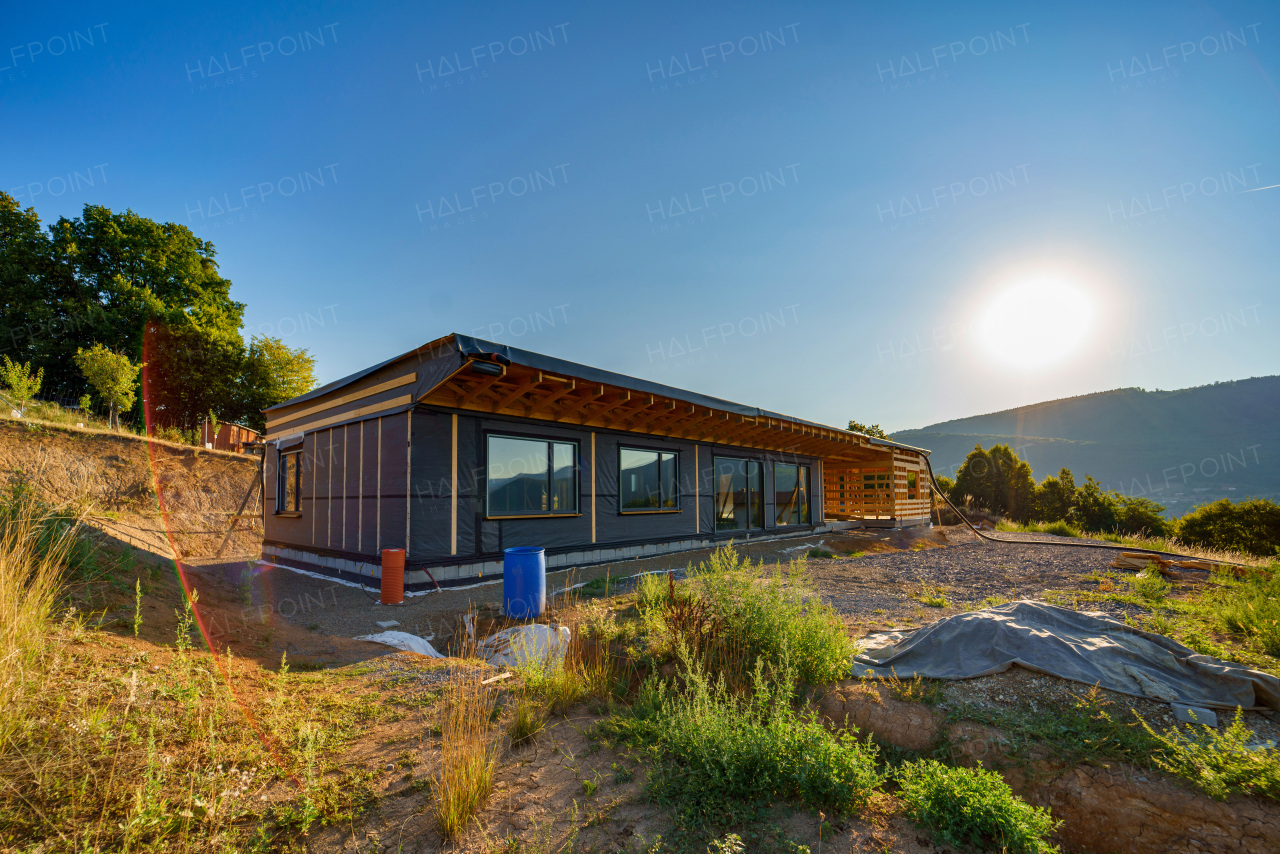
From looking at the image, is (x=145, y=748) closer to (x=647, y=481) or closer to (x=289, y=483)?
(x=647, y=481)

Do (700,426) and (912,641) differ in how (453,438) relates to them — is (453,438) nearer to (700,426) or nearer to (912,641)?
(700,426)

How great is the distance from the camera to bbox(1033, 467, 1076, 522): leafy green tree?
69.4 ft

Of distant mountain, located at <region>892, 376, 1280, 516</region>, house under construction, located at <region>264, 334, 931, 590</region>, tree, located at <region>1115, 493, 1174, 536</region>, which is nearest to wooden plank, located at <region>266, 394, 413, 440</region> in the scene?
house under construction, located at <region>264, 334, 931, 590</region>

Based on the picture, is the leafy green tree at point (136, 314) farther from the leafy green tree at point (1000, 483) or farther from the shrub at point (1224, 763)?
the leafy green tree at point (1000, 483)

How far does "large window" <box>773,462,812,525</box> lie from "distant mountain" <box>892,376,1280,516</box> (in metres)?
45.1

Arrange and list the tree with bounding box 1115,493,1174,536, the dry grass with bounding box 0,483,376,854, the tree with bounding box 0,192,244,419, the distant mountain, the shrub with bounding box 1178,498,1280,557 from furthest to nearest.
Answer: the distant mountain
the tree with bounding box 0,192,244,419
the tree with bounding box 1115,493,1174,536
the shrub with bounding box 1178,498,1280,557
the dry grass with bounding box 0,483,376,854

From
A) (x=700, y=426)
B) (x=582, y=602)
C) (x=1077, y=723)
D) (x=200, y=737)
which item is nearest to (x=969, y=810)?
(x=1077, y=723)

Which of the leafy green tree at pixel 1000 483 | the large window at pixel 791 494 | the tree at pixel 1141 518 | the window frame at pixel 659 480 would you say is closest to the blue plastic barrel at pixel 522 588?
the window frame at pixel 659 480

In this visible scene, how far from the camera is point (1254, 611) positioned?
3.97m

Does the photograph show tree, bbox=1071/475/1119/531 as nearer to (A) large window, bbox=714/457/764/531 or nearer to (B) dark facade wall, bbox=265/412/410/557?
(A) large window, bbox=714/457/764/531

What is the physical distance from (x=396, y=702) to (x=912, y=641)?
→ 3648mm

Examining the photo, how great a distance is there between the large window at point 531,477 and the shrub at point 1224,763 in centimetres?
765

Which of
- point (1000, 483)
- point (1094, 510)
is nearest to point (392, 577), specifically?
point (1094, 510)

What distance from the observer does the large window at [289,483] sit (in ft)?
34.6
